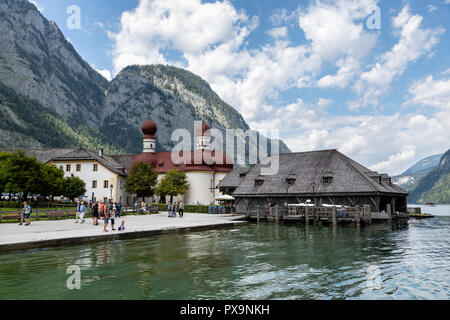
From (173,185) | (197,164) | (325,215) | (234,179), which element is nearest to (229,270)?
(325,215)

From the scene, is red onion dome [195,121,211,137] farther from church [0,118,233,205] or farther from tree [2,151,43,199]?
tree [2,151,43,199]

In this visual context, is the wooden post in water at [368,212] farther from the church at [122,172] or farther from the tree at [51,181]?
the tree at [51,181]

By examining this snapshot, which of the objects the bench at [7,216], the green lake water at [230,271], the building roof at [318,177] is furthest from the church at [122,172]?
the green lake water at [230,271]

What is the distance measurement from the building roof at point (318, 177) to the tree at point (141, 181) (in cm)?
2724

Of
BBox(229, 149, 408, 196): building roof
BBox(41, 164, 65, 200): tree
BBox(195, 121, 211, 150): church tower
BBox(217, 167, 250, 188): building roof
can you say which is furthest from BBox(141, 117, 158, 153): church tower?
BBox(229, 149, 408, 196): building roof

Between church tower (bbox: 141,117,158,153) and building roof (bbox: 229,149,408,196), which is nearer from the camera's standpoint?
building roof (bbox: 229,149,408,196)

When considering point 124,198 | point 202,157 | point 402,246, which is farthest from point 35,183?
point 402,246

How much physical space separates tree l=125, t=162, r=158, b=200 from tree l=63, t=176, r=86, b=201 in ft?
30.9

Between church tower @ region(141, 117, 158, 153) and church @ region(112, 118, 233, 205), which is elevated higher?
church tower @ region(141, 117, 158, 153)

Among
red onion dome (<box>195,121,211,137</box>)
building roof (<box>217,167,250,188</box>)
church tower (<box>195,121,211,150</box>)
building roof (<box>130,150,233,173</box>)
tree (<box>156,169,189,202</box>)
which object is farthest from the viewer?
red onion dome (<box>195,121,211,137</box>)

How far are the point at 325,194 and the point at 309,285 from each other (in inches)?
1333

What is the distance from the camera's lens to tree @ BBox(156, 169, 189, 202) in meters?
70.6

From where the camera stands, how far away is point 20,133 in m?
179

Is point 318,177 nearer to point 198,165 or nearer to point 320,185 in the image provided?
point 320,185
